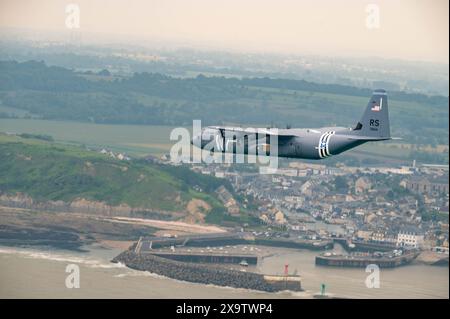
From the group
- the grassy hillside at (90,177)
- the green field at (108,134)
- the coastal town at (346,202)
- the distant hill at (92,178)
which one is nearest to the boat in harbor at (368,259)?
the coastal town at (346,202)

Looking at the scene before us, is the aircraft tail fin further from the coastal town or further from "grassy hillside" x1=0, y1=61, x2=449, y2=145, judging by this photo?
"grassy hillside" x1=0, y1=61, x2=449, y2=145

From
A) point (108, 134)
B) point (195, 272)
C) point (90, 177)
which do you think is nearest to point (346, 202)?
point (108, 134)

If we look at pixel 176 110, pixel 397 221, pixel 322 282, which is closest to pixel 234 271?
pixel 322 282
